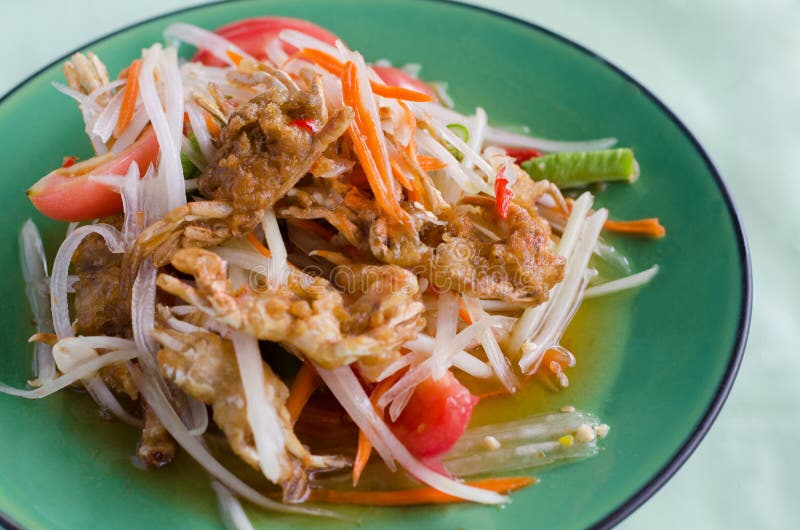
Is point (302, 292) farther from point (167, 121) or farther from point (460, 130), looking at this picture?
point (460, 130)

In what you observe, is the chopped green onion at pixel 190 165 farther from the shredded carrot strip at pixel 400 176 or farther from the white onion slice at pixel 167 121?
the shredded carrot strip at pixel 400 176

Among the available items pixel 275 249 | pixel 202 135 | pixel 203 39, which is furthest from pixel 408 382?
pixel 203 39

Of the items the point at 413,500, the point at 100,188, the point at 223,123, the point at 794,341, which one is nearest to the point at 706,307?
the point at 794,341

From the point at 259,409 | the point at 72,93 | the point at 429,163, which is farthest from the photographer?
the point at 72,93

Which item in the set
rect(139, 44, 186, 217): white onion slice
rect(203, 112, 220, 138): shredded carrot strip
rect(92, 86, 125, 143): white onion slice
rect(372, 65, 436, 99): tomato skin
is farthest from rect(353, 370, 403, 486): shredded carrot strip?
rect(372, 65, 436, 99): tomato skin

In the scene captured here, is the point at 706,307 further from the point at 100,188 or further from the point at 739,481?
the point at 100,188
